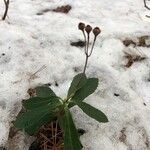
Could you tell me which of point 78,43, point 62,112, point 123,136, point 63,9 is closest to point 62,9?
point 63,9

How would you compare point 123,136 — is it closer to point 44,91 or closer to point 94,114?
point 94,114

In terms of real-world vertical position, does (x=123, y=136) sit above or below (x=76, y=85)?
below

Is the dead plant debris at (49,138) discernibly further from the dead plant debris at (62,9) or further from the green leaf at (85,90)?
the dead plant debris at (62,9)

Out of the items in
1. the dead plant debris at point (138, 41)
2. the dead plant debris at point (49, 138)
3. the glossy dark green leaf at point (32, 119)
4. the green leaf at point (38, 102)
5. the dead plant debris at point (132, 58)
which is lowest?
the dead plant debris at point (49, 138)

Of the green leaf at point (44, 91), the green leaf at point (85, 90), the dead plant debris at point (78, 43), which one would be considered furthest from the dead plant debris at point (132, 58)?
the green leaf at point (44, 91)

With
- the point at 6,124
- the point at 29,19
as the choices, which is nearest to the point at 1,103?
the point at 6,124

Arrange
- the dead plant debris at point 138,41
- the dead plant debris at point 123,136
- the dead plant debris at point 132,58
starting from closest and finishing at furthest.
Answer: the dead plant debris at point 123,136
the dead plant debris at point 132,58
the dead plant debris at point 138,41

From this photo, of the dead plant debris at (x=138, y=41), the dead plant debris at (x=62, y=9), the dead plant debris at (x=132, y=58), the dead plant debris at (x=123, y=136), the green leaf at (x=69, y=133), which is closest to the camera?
the green leaf at (x=69, y=133)
